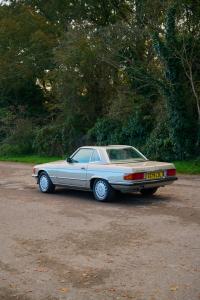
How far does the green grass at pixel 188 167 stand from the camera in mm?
17992

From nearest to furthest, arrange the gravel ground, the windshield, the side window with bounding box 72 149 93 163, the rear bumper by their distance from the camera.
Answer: the gravel ground → the rear bumper → the windshield → the side window with bounding box 72 149 93 163

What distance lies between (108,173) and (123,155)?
110 centimetres

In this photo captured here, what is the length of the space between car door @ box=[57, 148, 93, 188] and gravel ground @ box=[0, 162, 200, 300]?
488 millimetres

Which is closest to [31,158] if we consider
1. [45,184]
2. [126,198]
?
[45,184]

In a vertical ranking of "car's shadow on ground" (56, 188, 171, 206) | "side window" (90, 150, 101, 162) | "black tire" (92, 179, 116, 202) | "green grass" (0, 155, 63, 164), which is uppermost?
"side window" (90, 150, 101, 162)

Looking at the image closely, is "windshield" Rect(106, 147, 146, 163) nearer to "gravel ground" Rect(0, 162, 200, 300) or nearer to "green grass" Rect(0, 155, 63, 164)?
"gravel ground" Rect(0, 162, 200, 300)

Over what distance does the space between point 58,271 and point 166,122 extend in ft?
50.9

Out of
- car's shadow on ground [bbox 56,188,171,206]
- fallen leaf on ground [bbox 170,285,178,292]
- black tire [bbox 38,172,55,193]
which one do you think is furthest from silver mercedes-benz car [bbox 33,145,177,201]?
fallen leaf on ground [bbox 170,285,178,292]

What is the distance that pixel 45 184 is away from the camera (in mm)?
13234

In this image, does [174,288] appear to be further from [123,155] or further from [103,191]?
[123,155]

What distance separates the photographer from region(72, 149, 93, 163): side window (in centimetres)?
1220

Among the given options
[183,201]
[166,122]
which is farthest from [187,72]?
[183,201]

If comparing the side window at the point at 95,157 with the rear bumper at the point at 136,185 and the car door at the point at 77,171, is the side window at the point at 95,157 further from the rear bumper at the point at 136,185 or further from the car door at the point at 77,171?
the rear bumper at the point at 136,185

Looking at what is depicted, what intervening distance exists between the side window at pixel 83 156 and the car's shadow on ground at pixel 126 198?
100cm
